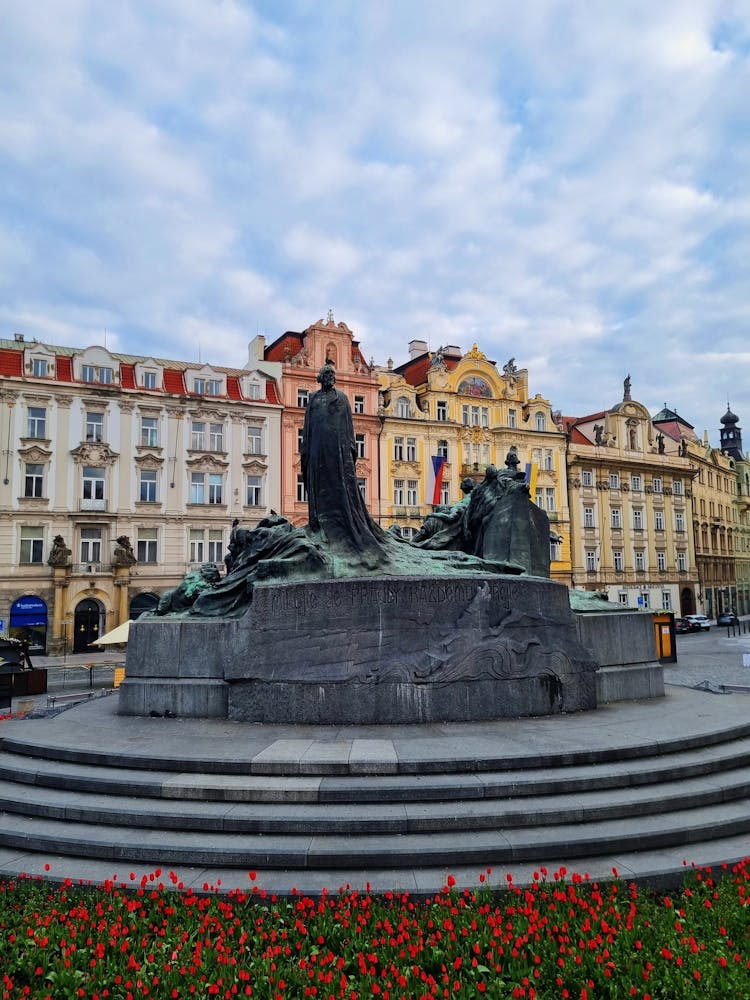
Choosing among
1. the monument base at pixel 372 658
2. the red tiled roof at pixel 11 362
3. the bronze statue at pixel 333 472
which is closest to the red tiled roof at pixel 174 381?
the red tiled roof at pixel 11 362

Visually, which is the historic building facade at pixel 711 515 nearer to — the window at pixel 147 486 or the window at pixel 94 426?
the window at pixel 147 486

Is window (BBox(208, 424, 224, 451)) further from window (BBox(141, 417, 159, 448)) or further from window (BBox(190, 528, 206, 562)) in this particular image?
window (BBox(190, 528, 206, 562))

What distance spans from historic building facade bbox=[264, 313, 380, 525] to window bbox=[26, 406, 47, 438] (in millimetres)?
13545

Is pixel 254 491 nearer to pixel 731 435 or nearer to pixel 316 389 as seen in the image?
pixel 316 389

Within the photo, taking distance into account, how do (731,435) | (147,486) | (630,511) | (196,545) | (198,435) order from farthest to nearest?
(731,435)
(630,511)
(198,435)
(196,545)
(147,486)

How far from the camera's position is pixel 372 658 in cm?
970

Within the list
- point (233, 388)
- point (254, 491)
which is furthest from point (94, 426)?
point (254, 491)

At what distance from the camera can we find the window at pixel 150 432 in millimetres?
42059

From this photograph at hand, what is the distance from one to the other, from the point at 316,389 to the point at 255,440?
492cm

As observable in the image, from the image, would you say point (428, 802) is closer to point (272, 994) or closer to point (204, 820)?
point (204, 820)

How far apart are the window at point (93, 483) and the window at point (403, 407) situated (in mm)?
19642

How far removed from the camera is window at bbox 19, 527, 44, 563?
38.3m

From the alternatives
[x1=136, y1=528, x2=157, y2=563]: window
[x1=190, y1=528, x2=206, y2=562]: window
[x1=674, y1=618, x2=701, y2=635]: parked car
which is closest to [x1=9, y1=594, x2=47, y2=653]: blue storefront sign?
[x1=136, y1=528, x2=157, y2=563]: window

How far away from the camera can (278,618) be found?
32.4 feet
